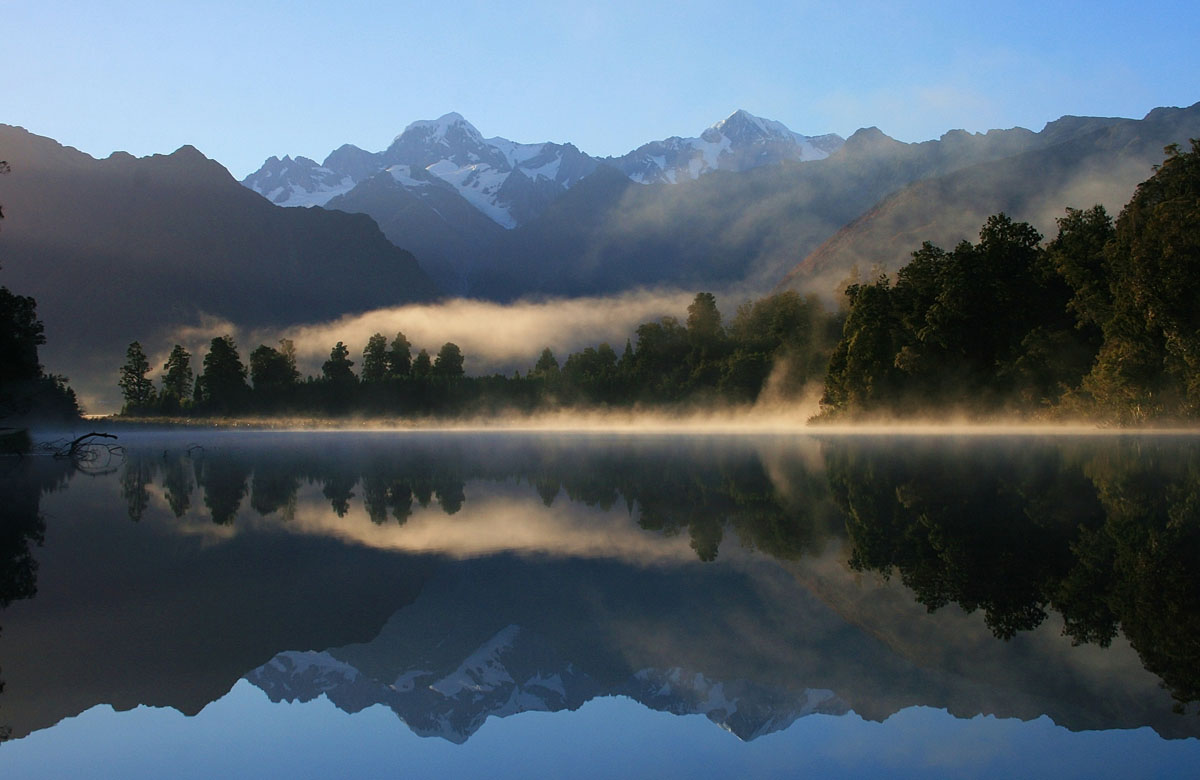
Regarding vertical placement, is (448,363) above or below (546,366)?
above

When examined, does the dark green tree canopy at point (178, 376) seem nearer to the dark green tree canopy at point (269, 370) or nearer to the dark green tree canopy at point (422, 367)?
the dark green tree canopy at point (269, 370)

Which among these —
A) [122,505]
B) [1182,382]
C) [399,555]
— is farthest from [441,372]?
[399,555]

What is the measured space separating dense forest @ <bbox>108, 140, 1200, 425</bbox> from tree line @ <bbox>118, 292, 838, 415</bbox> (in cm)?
27

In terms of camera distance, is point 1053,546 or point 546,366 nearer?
point 1053,546

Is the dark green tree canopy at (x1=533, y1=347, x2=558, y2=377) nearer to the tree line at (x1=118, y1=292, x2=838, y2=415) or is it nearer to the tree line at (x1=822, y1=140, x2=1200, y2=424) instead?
the tree line at (x1=118, y1=292, x2=838, y2=415)

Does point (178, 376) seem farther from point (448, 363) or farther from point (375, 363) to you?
point (448, 363)

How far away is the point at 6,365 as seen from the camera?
47031 mm

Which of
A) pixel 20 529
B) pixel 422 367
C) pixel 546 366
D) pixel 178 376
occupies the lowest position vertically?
pixel 20 529

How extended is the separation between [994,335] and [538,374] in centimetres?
7821

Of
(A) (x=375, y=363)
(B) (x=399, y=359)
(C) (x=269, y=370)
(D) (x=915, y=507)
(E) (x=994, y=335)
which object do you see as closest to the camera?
(D) (x=915, y=507)

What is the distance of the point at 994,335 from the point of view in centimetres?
5669

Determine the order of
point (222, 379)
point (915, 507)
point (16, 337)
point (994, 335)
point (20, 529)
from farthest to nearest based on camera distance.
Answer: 1. point (222, 379)
2. point (994, 335)
3. point (16, 337)
4. point (20, 529)
5. point (915, 507)

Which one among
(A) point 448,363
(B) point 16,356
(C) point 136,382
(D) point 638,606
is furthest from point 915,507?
(C) point 136,382

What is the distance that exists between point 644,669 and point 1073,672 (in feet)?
10.5
